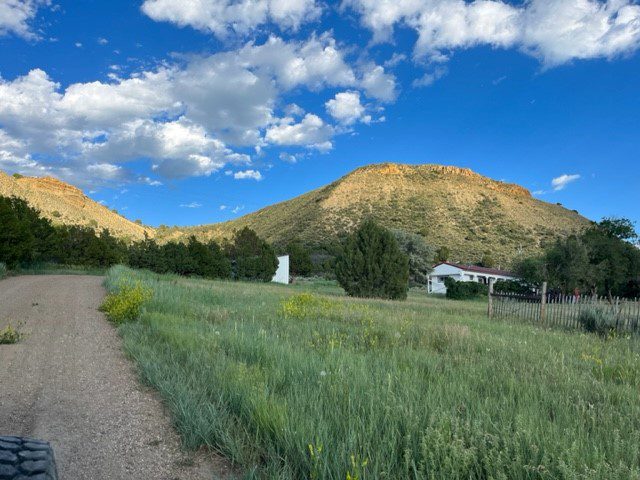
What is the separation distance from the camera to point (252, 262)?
147 ft

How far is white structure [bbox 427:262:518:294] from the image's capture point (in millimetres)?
57772

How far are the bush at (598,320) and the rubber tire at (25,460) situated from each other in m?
13.8

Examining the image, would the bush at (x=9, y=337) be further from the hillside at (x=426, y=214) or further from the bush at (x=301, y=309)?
the hillside at (x=426, y=214)

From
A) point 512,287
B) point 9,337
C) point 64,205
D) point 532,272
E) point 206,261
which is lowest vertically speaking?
point 9,337

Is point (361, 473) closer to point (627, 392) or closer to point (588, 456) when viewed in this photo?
→ point (588, 456)

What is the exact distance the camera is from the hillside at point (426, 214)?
79.5 m

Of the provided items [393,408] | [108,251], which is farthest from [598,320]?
[108,251]

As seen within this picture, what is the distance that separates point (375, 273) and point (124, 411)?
25.4m

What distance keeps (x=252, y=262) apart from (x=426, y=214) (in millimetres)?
53250

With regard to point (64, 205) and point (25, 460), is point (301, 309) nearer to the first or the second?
point (25, 460)

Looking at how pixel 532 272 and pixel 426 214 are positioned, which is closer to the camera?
pixel 532 272

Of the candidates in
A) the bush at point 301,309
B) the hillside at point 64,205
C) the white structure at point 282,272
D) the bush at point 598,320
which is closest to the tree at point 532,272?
the white structure at point 282,272

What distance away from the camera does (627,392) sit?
4.79m

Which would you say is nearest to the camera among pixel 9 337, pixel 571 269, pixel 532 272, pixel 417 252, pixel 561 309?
pixel 9 337
